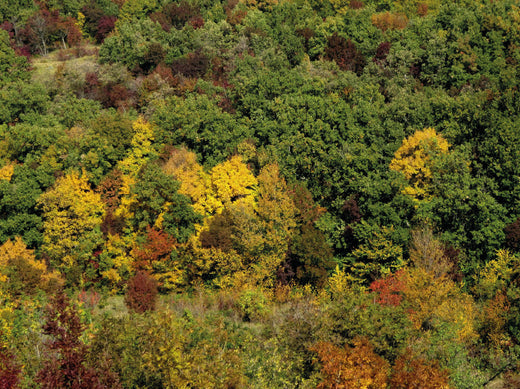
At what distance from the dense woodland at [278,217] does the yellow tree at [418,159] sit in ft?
0.74

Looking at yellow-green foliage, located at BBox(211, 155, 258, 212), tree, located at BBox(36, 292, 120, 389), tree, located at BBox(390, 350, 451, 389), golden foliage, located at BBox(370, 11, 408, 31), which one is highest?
golden foliage, located at BBox(370, 11, 408, 31)

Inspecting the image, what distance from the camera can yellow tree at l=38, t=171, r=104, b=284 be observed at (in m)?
60.9

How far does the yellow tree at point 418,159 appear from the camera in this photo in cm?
6294

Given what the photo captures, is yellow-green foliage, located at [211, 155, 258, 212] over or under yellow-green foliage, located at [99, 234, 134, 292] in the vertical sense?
over

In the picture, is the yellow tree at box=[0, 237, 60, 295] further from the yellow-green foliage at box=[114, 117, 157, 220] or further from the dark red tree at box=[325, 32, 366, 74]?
the dark red tree at box=[325, 32, 366, 74]

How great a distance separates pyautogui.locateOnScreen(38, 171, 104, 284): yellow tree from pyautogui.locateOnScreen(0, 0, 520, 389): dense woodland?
208 mm

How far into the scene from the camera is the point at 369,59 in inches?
3501

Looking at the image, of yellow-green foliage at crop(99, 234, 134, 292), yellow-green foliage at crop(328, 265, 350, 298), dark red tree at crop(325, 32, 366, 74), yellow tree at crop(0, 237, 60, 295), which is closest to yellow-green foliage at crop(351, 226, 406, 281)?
yellow-green foliage at crop(328, 265, 350, 298)

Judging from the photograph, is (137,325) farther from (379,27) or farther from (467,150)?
(379,27)

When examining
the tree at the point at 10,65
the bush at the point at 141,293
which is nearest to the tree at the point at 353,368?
the bush at the point at 141,293

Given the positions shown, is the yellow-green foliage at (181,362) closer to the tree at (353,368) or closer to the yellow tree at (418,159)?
the tree at (353,368)

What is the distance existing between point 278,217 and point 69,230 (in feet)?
66.5

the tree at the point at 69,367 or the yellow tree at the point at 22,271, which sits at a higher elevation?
the tree at the point at 69,367

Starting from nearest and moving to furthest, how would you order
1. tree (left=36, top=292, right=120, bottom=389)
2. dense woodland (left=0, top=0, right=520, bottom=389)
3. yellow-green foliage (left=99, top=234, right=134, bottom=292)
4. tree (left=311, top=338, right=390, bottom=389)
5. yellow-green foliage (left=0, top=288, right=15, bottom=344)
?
tree (left=36, top=292, right=120, bottom=389) < tree (left=311, top=338, right=390, bottom=389) < dense woodland (left=0, top=0, right=520, bottom=389) < yellow-green foliage (left=0, top=288, right=15, bottom=344) < yellow-green foliage (left=99, top=234, right=134, bottom=292)
